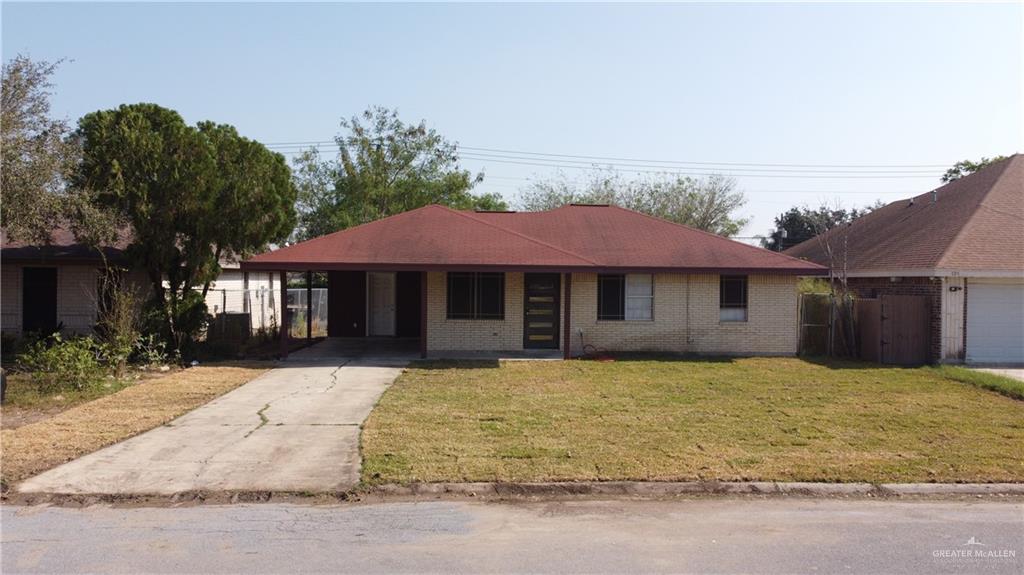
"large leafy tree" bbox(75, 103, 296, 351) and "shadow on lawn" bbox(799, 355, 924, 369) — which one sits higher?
"large leafy tree" bbox(75, 103, 296, 351)

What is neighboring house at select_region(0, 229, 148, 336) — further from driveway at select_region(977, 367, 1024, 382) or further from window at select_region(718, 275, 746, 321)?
driveway at select_region(977, 367, 1024, 382)

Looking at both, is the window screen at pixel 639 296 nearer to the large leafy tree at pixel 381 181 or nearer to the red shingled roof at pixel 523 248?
the red shingled roof at pixel 523 248

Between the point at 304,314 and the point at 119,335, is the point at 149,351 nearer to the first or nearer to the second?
the point at 119,335

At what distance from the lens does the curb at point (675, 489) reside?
757cm

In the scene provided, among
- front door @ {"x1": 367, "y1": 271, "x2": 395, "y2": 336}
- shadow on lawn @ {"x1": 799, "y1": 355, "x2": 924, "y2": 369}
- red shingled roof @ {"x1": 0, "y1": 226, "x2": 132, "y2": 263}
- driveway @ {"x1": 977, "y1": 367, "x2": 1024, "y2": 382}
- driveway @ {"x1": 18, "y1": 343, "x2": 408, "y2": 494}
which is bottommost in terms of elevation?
driveway @ {"x1": 18, "y1": 343, "x2": 408, "y2": 494}

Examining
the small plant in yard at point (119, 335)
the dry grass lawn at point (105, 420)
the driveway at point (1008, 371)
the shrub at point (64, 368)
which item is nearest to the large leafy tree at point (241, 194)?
the small plant in yard at point (119, 335)

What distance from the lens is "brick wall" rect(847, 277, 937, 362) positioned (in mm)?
18219

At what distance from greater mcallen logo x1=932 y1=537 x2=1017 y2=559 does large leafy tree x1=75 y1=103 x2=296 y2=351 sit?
1503 cm

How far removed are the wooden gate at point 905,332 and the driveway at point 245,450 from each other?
12134 millimetres

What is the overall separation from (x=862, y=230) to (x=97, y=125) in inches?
968

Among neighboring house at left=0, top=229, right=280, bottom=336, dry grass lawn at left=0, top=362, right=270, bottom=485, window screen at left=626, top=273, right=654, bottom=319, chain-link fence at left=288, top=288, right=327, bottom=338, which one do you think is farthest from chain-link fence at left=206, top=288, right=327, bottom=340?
window screen at left=626, top=273, right=654, bottom=319

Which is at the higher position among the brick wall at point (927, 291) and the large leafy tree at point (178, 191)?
the large leafy tree at point (178, 191)

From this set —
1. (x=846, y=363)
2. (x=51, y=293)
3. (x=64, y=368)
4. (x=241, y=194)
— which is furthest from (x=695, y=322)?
(x=51, y=293)

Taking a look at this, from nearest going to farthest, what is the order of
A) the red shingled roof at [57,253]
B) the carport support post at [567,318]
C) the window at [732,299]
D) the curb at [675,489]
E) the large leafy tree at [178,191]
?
the curb at [675,489] → the large leafy tree at [178,191] → the carport support post at [567,318] → the red shingled roof at [57,253] → the window at [732,299]
